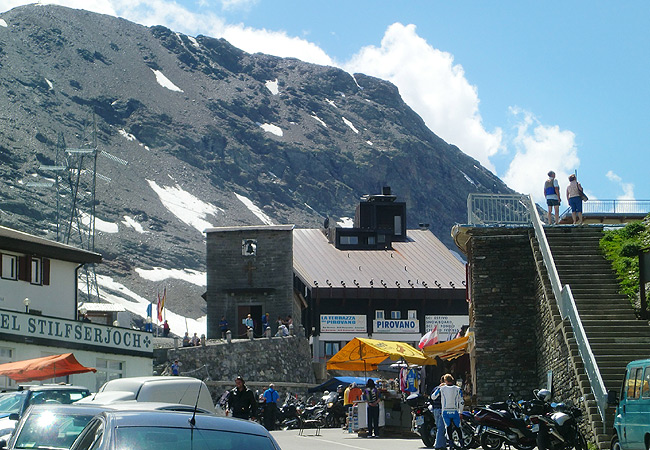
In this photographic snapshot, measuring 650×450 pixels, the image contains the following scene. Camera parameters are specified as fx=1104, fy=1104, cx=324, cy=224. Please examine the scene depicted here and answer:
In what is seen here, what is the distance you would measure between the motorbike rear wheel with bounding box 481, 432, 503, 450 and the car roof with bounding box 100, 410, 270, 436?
42.2 feet

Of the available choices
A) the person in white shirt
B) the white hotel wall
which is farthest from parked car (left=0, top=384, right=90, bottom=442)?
the white hotel wall

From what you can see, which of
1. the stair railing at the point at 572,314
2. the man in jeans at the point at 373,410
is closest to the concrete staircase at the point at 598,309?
the stair railing at the point at 572,314

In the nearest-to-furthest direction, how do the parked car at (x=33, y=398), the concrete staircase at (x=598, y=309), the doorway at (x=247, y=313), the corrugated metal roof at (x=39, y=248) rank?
the parked car at (x=33, y=398) < the concrete staircase at (x=598, y=309) < the corrugated metal roof at (x=39, y=248) < the doorway at (x=247, y=313)

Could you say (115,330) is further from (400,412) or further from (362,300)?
(362,300)

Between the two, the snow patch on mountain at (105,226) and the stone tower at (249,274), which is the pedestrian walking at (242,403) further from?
the snow patch on mountain at (105,226)

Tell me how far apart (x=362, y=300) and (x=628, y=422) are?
167ft

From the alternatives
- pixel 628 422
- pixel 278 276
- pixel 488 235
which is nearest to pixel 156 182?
pixel 278 276

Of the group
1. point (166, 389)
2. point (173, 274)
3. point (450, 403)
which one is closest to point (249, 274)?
point (450, 403)

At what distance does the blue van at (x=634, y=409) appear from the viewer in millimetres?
16562

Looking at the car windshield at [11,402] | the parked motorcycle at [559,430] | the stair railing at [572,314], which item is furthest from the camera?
the stair railing at [572,314]

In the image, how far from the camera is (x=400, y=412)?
28609 mm

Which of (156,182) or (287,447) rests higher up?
(156,182)

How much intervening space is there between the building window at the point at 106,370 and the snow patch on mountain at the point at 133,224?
391ft

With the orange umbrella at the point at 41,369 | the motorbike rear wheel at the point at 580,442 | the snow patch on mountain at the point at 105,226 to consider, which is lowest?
the motorbike rear wheel at the point at 580,442
